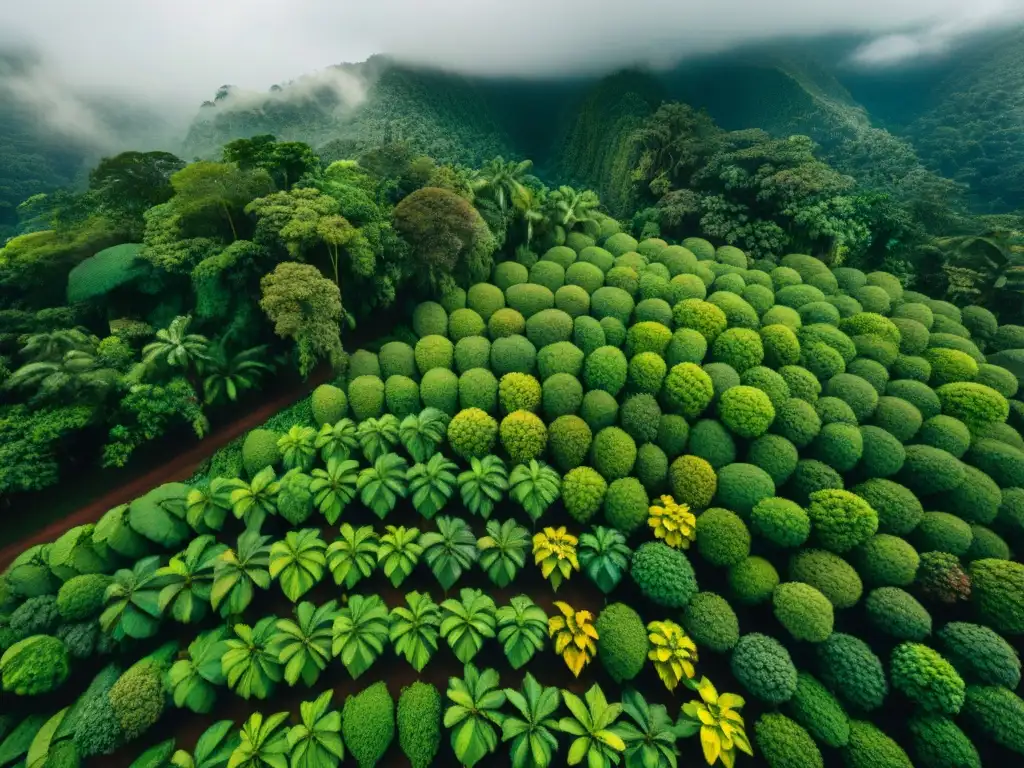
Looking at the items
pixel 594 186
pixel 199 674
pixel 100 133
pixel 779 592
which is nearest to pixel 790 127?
pixel 594 186

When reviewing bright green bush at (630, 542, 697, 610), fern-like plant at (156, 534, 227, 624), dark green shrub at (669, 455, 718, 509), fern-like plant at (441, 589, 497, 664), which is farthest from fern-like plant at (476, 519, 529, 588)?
fern-like plant at (156, 534, 227, 624)

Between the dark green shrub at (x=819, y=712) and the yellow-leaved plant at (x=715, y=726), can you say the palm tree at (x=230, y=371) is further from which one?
the dark green shrub at (x=819, y=712)

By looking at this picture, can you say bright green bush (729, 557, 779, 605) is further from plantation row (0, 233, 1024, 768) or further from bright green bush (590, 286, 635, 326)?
bright green bush (590, 286, 635, 326)

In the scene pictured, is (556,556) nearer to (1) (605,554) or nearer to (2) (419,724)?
(1) (605,554)

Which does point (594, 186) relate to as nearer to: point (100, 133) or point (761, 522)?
point (761, 522)

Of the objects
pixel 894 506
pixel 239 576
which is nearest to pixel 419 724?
pixel 239 576
